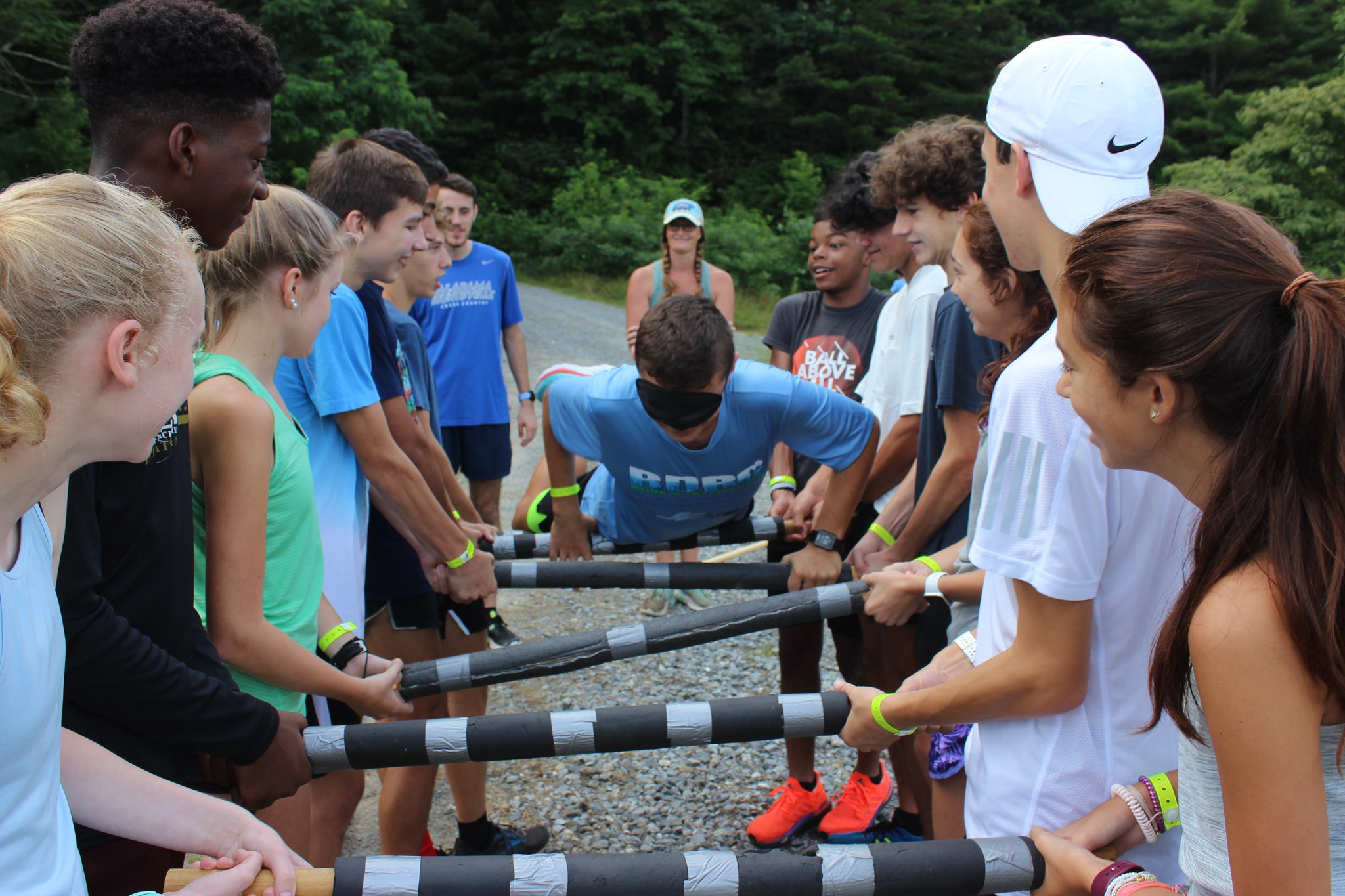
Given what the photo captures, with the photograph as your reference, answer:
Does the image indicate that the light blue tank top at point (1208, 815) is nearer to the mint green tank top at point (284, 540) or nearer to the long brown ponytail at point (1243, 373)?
the long brown ponytail at point (1243, 373)

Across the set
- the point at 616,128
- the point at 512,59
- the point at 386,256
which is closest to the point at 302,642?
the point at 386,256

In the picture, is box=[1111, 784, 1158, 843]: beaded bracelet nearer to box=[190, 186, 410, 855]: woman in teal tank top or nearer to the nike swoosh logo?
the nike swoosh logo

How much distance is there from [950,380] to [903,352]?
910mm

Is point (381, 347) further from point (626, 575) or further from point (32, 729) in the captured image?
point (32, 729)

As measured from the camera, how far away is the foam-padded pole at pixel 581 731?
2.22 m

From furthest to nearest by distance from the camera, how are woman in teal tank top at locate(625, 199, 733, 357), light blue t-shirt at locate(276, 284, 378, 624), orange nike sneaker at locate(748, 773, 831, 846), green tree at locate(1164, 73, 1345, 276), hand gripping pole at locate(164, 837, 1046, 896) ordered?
green tree at locate(1164, 73, 1345, 276) < woman in teal tank top at locate(625, 199, 733, 357) < orange nike sneaker at locate(748, 773, 831, 846) < light blue t-shirt at locate(276, 284, 378, 624) < hand gripping pole at locate(164, 837, 1046, 896)

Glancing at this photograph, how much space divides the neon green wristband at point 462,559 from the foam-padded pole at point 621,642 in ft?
1.53

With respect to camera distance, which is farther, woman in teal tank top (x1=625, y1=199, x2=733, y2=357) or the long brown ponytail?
woman in teal tank top (x1=625, y1=199, x2=733, y2=357)

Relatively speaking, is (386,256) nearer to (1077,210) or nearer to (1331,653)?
(1077,210)

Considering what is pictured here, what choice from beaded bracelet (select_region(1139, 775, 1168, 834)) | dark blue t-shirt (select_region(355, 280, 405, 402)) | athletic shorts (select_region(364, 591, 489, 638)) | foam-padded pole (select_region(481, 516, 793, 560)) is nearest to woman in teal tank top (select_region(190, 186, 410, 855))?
dark blue t-shirt (select_region(355, 280, 405, 402))

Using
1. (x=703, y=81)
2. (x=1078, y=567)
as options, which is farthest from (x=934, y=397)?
(x=703, y=81)

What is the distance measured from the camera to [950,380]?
10.2 ft

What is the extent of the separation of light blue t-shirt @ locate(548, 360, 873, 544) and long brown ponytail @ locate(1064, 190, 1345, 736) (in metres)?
1.99

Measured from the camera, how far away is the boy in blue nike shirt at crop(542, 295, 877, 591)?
11.2ft
